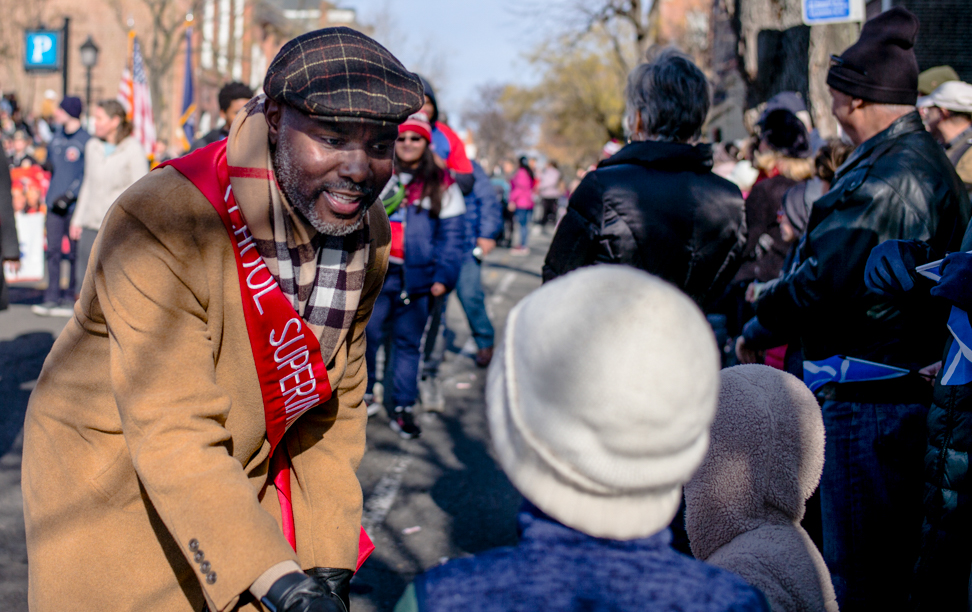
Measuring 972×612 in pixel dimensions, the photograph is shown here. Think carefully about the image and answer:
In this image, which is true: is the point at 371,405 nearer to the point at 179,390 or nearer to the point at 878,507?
the point at 878,507

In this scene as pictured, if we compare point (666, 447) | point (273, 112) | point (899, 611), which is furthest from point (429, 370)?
point (666, 447)

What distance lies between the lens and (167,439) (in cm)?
152

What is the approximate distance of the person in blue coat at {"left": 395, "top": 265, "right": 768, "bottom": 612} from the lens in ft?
3.48

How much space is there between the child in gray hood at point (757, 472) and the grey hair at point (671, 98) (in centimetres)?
153

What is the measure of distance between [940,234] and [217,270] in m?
2.31

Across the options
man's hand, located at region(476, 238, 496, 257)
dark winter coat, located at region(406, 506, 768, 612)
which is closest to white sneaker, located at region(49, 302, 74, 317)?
man's hand, located at region(476, 238, 496, 257)

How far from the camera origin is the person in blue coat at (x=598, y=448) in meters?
1.06

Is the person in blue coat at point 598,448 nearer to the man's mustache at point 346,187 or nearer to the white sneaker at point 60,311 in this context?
the man's mustache at point 346,187

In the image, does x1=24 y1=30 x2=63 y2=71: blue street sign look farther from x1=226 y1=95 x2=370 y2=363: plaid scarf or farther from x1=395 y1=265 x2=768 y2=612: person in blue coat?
x1=395 y1=265 x2=768 y2=612: person in blue coat

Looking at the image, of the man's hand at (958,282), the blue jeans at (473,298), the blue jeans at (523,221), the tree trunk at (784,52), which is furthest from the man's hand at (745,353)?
the blue jeans at (523,221)

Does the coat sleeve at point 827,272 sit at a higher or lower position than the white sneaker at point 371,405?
higher

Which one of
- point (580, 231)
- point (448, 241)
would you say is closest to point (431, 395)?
point (448, 241)

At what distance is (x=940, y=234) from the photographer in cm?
272

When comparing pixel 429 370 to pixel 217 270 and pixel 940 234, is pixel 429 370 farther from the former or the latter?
pixel 217 270
